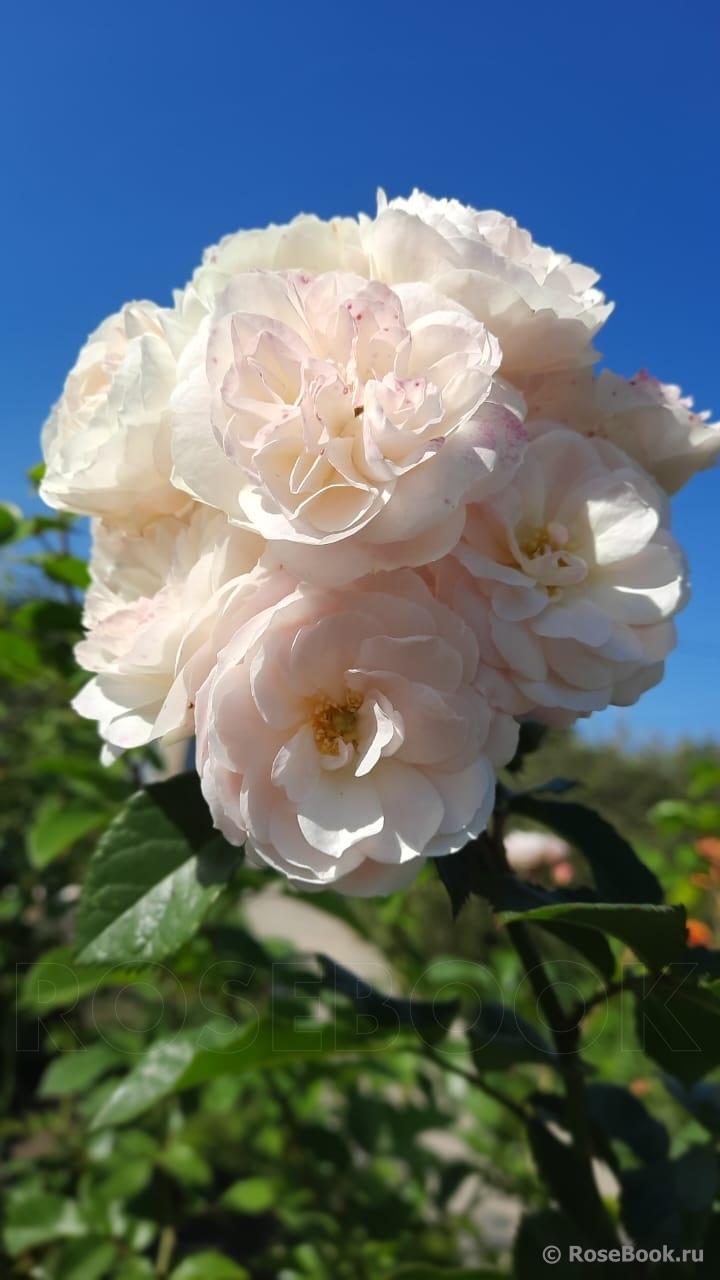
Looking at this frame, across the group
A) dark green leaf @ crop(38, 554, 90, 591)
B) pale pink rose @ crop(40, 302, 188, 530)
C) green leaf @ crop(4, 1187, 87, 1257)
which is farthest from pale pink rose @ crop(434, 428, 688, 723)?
green leaf @ crop(4, 1187, 87, 1257)

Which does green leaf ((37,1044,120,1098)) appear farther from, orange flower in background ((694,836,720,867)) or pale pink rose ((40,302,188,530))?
orange flower in background ((694,836,720,867))

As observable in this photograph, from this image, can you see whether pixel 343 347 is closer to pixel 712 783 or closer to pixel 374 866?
pixel 374 866

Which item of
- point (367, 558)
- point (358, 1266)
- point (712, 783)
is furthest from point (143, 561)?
point (712, 783)

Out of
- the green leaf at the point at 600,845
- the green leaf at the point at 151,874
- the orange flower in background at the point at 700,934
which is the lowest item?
the orange flower in background at the point at 700,934

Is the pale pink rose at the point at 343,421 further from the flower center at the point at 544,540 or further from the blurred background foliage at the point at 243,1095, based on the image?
the blurred background foliage at the point at 243,1095

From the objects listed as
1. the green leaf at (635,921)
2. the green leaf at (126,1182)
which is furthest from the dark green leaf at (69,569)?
the green leaf at (126,1182)
